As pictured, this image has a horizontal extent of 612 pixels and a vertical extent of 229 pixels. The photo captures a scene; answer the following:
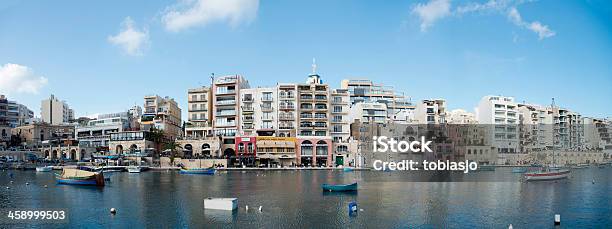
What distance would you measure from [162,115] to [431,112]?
65.1 metres

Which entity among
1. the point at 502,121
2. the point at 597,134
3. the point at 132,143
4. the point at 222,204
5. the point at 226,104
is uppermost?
the point at 226,104

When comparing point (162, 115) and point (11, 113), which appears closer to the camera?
point (162, 115)

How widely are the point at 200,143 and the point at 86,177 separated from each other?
43.5 metres

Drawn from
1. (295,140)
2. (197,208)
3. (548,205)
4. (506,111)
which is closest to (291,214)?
(197,208)

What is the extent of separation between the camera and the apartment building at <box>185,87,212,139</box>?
4291 inches

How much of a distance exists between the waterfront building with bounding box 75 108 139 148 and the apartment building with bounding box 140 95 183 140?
3415mm

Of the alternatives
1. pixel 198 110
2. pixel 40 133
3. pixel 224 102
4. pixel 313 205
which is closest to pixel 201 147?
pixel 198 110

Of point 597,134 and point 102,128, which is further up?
point 102,128

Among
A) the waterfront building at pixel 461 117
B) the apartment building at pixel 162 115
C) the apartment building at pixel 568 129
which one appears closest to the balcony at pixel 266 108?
the apartment building at pixel 162 115

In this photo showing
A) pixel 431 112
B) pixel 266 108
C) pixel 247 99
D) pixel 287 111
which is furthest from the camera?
pixel 431 112

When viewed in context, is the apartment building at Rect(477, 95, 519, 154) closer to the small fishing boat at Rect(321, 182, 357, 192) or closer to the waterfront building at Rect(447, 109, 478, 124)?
the waterfront building at Rect(447, 109, 478, 124)

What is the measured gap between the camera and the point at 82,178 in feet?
195

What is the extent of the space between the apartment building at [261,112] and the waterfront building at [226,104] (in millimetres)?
1531

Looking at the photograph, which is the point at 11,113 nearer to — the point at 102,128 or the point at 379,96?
the point at 102,128
